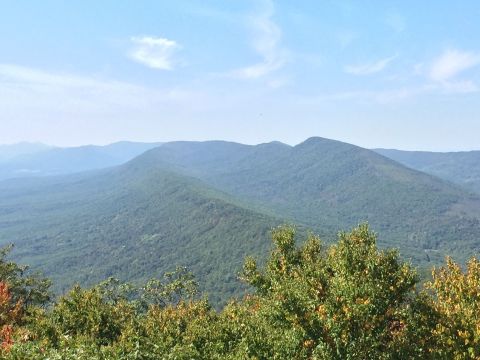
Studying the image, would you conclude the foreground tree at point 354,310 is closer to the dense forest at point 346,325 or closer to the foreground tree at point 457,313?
the dense forest at point 346,325

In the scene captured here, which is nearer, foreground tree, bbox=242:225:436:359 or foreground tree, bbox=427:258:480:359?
foreground tree, bbox=427:258:480:359

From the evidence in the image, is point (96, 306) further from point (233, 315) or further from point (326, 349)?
point (326, 349)

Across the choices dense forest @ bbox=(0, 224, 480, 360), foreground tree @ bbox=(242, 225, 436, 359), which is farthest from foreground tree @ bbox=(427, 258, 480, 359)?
foreground tree @ bbox=(242, 225, 436, 359)

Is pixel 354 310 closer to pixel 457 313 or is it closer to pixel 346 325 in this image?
pixel 346 325

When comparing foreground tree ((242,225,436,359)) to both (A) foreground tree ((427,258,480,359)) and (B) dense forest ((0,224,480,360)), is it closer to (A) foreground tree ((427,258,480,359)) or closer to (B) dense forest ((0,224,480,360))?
(B) dense forest ((0,224,480,360))

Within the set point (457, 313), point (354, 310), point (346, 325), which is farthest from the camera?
point (457, 313)

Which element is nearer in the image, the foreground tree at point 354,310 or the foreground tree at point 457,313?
the foreground tree at point 457,313

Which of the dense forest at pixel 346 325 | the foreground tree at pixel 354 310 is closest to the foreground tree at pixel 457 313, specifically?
the dense forest at pixel 346 325

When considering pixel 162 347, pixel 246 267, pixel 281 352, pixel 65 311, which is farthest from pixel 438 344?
pixel 65 311

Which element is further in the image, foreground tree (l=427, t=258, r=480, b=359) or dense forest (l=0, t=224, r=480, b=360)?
dense forest (l=0, t=224, r=480, b=360)

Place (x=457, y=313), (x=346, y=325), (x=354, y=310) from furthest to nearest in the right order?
(x=457, y=313) < (x=346, y=325) < (x=354, y=310)

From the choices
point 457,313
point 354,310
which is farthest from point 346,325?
point 457,313

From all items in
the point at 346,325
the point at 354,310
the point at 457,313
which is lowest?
the point at 346,325

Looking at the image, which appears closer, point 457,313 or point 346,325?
point 346,325
